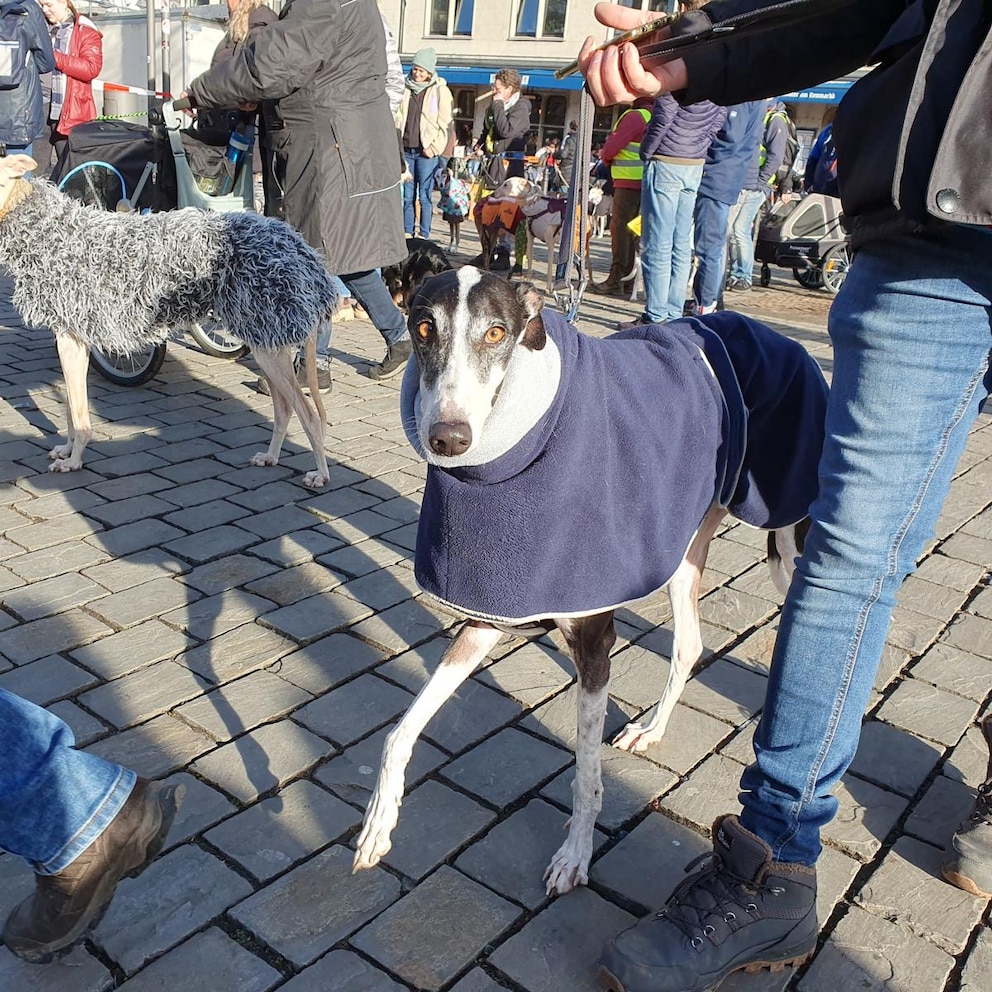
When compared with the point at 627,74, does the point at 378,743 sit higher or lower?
lower

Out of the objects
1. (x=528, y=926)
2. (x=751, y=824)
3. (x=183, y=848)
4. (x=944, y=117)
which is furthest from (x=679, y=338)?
(x=183, y=848)

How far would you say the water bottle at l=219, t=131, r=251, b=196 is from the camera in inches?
245

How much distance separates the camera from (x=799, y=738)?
201cm

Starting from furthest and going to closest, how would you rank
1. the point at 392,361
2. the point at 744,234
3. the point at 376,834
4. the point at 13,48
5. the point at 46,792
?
1. the point at 744,234
2. the point at 13,48
3. the point at 392,361
4. the point at 376,834
5. the point at 46,792

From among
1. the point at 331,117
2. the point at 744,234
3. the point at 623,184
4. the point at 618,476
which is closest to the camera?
the point at 618,476

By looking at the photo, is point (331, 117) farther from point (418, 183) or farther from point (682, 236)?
point (418, 183)

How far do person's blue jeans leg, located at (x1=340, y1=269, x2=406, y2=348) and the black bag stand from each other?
4.31ft

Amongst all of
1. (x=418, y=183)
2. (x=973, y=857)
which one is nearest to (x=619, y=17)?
(x=973, y=857)

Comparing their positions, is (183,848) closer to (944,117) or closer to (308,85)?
(944,117)

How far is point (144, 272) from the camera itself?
178 inches

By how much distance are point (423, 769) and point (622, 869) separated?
0.64 meters

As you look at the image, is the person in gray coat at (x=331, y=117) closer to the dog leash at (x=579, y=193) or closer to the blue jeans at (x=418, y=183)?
the dog leash at (x=579, y=193)

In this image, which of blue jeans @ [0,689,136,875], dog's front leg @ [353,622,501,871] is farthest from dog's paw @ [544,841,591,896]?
blue jeans @ [0,689,136,875]

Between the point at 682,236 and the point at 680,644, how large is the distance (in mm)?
5068
